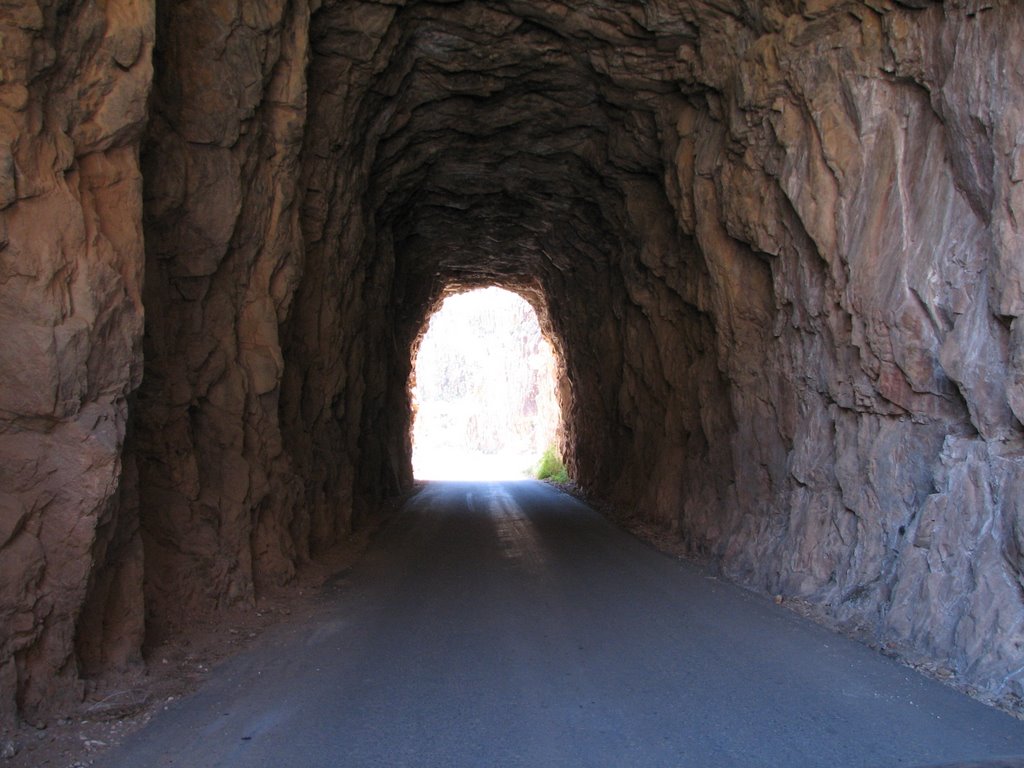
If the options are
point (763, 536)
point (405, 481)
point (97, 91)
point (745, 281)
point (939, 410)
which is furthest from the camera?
point (405, 481)

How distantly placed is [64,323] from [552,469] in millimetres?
27804

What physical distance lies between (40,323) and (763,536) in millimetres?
8423

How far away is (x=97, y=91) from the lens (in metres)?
5.93

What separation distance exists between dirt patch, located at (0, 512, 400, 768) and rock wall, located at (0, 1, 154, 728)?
0.19m

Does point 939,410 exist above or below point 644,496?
above

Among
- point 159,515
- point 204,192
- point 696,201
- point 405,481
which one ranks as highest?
point 696,201

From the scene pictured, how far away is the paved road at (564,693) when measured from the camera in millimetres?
4867

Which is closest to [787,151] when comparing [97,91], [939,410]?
[939,410]

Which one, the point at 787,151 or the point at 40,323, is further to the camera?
the point at 787,151

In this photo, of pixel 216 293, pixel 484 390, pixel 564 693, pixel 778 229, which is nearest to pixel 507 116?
pixel 778 229

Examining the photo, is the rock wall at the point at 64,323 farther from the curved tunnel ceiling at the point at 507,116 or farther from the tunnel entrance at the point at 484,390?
the tunnel entrance at the point at 484,390

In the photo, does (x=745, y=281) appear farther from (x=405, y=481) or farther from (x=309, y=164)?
(x=405, y=481)

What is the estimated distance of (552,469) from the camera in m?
32.6

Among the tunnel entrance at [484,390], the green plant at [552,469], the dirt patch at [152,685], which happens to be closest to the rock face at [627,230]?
the dirt patch at [152,685]
